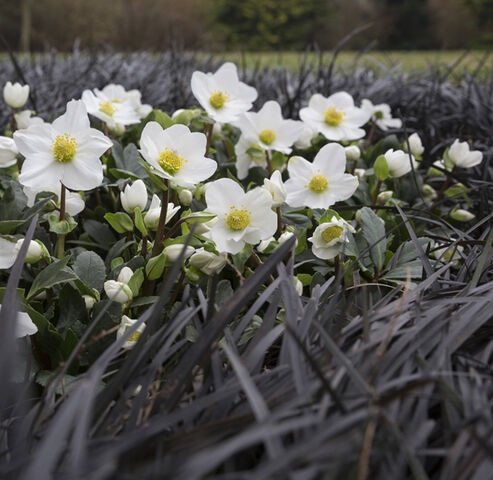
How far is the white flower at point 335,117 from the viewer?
1.22m

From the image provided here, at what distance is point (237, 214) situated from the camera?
32.0 inches

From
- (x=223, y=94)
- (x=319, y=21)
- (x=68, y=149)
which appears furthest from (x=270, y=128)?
(x=319, y=21)

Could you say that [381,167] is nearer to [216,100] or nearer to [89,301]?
[216,100]

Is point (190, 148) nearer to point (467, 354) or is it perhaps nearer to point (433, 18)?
point (467, 354)

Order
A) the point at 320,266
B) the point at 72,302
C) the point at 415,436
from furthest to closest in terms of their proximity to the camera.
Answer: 1. the point at 320,266
2. the point at 72,302
3. the point at 415,436

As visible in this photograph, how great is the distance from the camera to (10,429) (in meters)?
0.63

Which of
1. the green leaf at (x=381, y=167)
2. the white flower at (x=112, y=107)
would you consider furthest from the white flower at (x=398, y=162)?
the white flower at (x=112, y=107)

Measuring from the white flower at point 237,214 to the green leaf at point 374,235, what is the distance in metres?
0.18

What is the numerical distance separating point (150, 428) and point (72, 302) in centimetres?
40

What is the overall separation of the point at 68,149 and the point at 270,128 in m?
0.45

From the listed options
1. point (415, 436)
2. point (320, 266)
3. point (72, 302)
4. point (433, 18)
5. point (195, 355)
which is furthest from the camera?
point (433, 18)

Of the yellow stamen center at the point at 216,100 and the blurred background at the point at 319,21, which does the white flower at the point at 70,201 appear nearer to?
the yellow stamen center at the point at 216,100

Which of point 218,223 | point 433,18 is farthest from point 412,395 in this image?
point 433,18

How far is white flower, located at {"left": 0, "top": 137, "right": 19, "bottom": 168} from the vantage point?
1.01m
